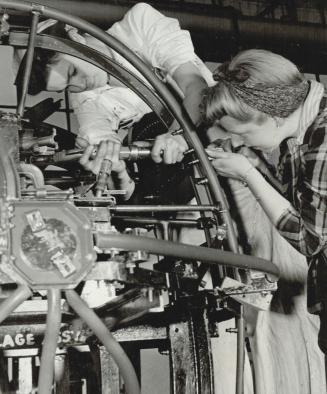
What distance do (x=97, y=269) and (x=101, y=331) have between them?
8cm

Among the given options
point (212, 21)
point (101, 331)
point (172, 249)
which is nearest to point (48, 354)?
point (101, 331)

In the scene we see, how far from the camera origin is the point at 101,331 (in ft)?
2.09

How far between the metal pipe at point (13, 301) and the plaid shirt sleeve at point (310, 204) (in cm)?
71

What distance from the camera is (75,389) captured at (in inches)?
43.9

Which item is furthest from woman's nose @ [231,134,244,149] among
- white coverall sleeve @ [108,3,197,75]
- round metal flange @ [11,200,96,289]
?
round metal flange @ [11,200,96,289]

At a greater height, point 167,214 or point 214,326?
point 167,214

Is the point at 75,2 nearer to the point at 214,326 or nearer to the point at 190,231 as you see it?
the point at 190,231

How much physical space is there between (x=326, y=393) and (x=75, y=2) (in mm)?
1939

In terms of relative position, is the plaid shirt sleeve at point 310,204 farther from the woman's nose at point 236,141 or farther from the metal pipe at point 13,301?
the metal pipe at point 13,301

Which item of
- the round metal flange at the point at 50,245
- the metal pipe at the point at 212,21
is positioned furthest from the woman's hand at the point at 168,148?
the metal pipe at the point at 212,21

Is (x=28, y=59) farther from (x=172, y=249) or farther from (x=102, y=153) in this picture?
(x=172, y=249)

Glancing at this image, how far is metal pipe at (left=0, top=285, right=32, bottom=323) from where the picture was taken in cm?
59

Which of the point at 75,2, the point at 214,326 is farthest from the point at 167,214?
the point at 75,2

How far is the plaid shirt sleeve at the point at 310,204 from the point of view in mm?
1115
